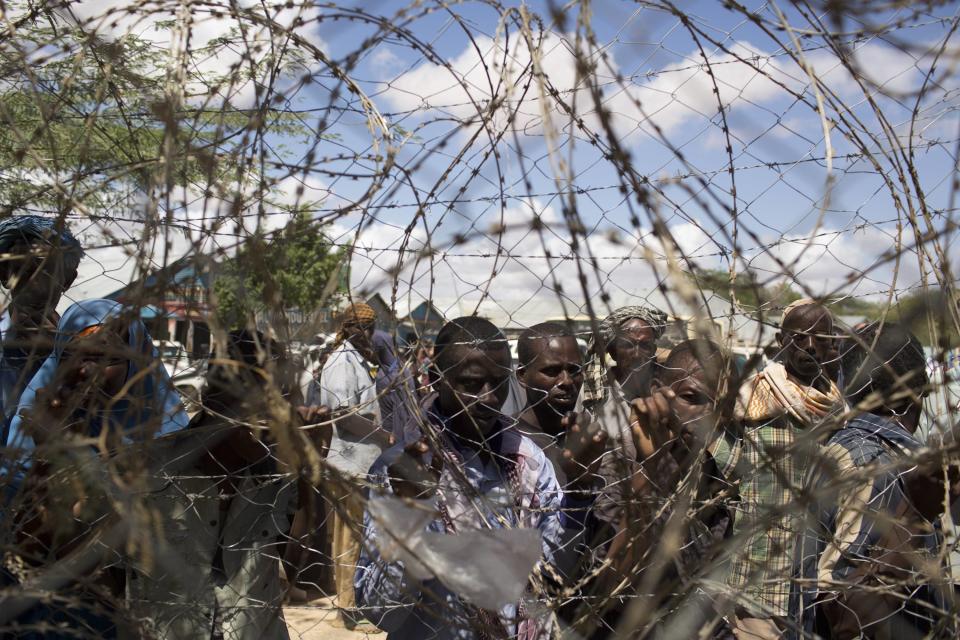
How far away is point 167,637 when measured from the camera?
207 cm

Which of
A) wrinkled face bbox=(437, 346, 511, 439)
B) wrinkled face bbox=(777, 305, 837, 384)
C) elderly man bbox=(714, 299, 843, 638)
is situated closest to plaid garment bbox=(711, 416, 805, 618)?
elderly man bbox=(714, 299, 843, 638)

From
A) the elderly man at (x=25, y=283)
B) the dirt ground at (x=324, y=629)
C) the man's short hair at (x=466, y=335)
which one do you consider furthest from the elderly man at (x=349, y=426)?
the elderly man at (x=25, y=283)

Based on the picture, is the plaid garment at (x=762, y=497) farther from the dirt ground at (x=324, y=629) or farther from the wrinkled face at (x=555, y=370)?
the dirt ground at (x=324, y=629)

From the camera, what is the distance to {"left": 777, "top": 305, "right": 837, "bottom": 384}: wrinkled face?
247cm

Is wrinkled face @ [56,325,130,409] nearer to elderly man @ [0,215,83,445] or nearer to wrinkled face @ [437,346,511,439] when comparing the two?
elderly man @ [0,215,83,445]

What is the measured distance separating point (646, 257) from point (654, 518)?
60 centimetres

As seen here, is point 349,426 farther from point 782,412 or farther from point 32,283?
point 782,412

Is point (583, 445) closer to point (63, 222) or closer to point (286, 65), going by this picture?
point (286, 65)

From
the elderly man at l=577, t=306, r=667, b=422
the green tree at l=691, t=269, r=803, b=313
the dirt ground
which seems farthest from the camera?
the dirt ground

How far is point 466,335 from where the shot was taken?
220 centimetres

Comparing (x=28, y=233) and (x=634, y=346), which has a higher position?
(x=28, y=233)

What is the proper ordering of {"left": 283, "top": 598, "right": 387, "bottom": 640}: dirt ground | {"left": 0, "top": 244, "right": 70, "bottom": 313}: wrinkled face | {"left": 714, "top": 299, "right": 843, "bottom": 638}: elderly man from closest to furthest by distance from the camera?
{"left": 0, "top": 244, "right": 70, "bottom": 313}: wrinkled face, {"left": 714, "top": 299, "right": 843, "bottom": 638}: elderly man, {"left": 283, "top": 598, "right": 387, "bottom": 640}: dirt ground

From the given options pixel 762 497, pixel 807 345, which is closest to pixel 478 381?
pixel 762 497

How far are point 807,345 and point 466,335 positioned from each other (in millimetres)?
1282
